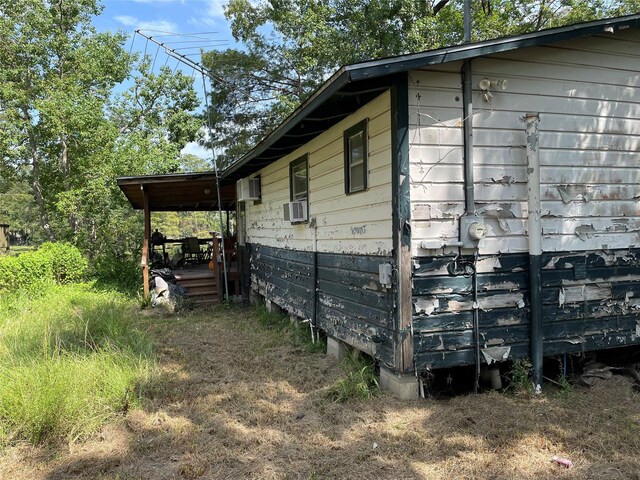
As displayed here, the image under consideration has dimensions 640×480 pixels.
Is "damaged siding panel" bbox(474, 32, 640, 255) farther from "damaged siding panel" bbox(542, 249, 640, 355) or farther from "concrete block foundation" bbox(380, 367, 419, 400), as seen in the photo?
"concrete block foundation" bbox(380, 367, 419, 400)

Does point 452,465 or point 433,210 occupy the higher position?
point 433,210

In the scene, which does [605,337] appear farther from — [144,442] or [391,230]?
[144,442]

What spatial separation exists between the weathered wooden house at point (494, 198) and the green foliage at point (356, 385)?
0.60ft

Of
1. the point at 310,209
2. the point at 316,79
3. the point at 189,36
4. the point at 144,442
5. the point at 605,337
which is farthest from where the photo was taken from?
the point at 316,79

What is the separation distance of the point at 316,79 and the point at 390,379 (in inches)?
631

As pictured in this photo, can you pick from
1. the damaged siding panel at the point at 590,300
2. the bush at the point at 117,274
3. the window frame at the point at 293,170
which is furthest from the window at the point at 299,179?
the bush at the point at 117,274

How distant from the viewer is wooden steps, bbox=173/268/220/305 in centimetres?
1039

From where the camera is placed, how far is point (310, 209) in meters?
6.11

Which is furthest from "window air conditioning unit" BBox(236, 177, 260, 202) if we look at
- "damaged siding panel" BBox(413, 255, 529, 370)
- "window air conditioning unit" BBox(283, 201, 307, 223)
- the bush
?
"damaged siding panel" BBox(413, 255, 529, 370)

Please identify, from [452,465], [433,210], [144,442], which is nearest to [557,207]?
[433,210]

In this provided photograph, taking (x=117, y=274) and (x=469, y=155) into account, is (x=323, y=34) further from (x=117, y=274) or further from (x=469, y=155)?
(x=469, y=155)

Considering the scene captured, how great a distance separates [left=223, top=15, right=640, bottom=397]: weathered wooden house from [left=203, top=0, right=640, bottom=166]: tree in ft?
29.4

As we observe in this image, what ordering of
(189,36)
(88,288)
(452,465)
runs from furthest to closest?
(88,288) < (189,36) < (452,465)

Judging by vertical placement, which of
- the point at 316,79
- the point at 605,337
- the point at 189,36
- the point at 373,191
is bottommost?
the point at 605,337
